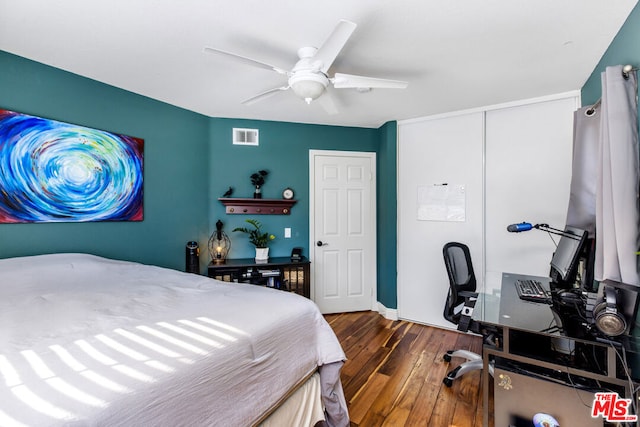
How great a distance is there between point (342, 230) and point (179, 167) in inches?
81.5

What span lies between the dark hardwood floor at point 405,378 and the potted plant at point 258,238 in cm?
121

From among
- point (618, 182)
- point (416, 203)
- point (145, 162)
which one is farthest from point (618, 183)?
point (145, 162)

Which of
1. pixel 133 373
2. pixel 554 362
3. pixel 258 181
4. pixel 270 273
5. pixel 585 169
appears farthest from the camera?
pixel 258 181

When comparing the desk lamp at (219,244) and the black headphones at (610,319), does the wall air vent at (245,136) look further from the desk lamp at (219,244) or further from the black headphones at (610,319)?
the black headphones at (610,319)

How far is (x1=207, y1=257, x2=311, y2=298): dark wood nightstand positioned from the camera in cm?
314

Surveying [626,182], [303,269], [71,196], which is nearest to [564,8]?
[626,182]

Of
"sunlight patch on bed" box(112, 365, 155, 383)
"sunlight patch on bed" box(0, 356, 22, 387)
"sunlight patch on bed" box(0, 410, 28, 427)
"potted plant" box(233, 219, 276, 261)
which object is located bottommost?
"sunlight patch on bed" box(112, 365, 155, 383)

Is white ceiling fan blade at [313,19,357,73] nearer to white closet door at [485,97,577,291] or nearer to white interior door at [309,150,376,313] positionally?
white interior door at [309,150,376,313]

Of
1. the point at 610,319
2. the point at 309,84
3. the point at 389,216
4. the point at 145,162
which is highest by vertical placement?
the point at 309,84

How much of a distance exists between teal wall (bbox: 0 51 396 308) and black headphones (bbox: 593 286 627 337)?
89.5 inches

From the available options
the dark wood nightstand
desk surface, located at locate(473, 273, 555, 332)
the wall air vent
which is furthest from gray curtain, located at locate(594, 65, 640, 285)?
the wall air vent

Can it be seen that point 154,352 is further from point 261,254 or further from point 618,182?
point 261,254

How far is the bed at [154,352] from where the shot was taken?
0.77 m

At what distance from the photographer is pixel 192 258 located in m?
3.08
